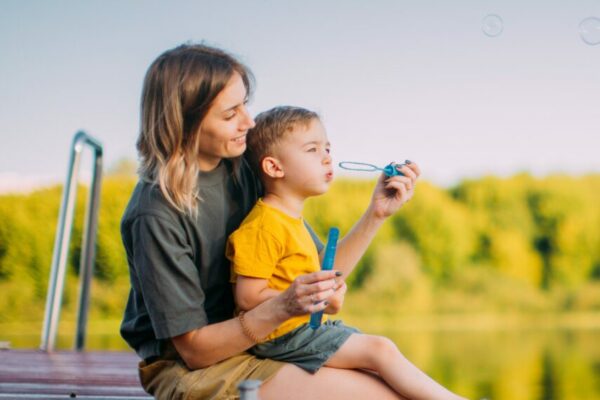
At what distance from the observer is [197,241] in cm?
150

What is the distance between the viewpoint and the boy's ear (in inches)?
60.3

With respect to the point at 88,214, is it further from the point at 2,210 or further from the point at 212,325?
the point at 2,210

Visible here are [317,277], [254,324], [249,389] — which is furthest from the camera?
[254,324]

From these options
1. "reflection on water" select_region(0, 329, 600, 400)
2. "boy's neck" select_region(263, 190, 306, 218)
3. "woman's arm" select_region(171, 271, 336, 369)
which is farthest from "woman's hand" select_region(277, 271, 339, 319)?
"reflection on water" select_region(0, 329, 600, 400)

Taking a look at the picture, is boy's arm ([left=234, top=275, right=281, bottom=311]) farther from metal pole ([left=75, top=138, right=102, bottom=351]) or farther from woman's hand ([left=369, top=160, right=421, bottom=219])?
metal pole ([left=75, top=138, right=102, bottom=351])

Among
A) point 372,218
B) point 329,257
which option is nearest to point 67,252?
point 372,218

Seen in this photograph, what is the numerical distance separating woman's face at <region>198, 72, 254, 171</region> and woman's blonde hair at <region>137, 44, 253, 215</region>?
0.4 inches

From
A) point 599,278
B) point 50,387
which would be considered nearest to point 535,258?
point 599,278

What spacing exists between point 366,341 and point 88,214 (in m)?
2.56

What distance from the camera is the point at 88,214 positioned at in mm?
3811

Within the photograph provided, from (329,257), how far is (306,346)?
19 centimetres

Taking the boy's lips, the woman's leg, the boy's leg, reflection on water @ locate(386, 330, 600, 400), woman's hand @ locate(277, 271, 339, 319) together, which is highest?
the boy's lips

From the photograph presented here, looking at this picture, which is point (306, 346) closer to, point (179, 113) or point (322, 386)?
point (322, 386)

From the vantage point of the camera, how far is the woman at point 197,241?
4.69 feet
